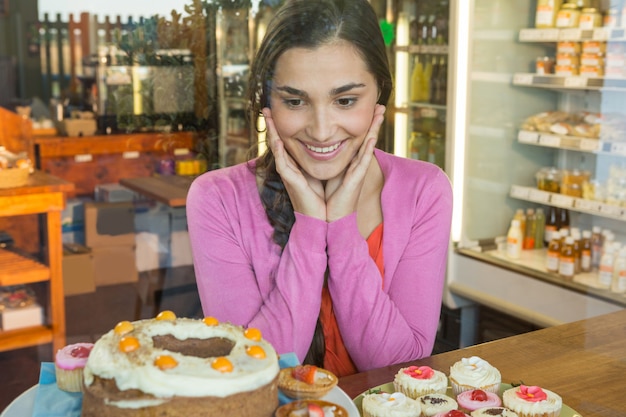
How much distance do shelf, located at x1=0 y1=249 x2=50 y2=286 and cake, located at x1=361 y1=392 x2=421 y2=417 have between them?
2072 millimetres

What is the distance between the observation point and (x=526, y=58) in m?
4.16

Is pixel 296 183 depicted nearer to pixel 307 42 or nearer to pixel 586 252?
pixel 307 42

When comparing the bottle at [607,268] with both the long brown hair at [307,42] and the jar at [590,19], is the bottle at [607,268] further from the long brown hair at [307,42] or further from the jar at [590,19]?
the long brown hair at [307,42]

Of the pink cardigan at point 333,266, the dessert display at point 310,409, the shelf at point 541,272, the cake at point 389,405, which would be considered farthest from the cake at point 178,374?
the shelf at point 541,272

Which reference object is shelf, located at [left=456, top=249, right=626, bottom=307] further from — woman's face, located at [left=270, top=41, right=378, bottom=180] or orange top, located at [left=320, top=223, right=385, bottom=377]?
woman's face, located at [left=270, top=41, right=378, bottom=180]

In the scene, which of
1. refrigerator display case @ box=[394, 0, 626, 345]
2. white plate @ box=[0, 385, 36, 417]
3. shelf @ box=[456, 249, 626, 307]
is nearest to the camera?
white plate @ box=[0, 385, 36, 417]

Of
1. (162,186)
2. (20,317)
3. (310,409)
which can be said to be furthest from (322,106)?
(20,317)

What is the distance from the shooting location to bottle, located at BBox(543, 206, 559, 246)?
13.3ft

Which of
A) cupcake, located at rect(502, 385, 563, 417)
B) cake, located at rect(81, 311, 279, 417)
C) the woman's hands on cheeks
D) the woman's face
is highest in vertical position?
the woman's face

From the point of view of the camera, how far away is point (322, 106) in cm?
173

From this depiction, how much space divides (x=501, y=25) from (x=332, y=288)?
9.06 ft

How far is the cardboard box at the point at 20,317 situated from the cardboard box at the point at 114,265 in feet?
0.84

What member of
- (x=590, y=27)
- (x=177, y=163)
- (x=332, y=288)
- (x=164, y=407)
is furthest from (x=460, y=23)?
(x=164, y=407)

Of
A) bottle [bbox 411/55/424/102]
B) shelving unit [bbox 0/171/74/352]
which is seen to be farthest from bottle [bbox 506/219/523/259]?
shelving unit [bbox 0/171/74/352]
